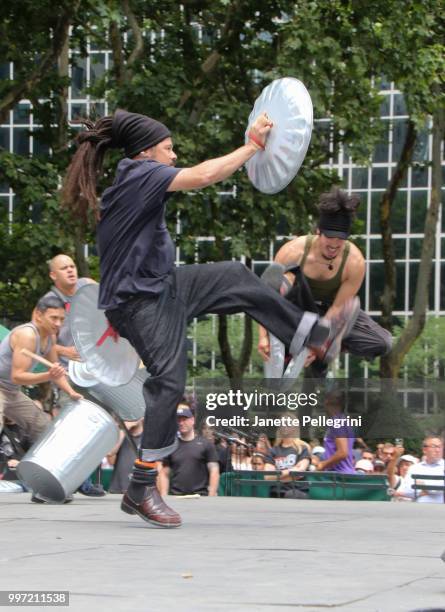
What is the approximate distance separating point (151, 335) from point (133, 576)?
6.78 feet

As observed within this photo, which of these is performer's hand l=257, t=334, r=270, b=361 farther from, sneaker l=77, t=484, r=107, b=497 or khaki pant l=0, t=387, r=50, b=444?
sneaker l=77, t=484, r=107, b=497

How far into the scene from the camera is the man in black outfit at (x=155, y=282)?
20.2 feet

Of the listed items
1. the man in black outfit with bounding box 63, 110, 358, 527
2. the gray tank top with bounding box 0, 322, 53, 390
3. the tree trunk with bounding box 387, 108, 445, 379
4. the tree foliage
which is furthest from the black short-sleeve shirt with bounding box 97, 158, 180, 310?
the tree trunk with bounding box 387, 108, 445, 379

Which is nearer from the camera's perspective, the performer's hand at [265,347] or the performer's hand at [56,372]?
the performer's hand at [265,347]

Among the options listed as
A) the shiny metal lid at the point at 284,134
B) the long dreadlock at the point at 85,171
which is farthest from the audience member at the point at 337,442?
the long dreadlock at the point at 85,171

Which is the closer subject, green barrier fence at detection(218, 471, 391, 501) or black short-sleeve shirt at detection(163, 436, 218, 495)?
green barrier fence at detection(218, 471, 391, 501)

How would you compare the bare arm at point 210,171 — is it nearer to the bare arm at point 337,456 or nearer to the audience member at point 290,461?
the audience member at point 290,461

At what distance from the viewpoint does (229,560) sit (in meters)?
4.80

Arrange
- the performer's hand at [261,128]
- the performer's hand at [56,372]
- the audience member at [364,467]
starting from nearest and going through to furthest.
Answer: the performer's hand at [261,128] → the performer's hand at [56,372] → the audience member at [364,467]

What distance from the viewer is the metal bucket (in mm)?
8250

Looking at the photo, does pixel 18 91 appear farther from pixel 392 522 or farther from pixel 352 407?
pixel 392 522

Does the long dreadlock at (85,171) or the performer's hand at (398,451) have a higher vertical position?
the long dreadlock at (85,171)

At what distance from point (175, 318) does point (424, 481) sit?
5.52 metres

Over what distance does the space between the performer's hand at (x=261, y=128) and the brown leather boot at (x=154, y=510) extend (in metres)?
1.79
